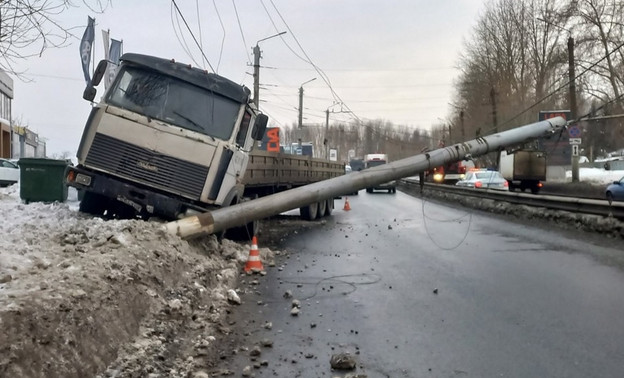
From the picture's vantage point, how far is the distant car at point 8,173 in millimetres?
27188

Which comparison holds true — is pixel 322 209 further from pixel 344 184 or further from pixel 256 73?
pixel 256 73

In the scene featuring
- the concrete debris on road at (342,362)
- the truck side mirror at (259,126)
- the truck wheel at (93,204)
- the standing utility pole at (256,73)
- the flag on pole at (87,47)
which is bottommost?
the concrete debris on road at (342,362)

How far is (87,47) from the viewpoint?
665 inches

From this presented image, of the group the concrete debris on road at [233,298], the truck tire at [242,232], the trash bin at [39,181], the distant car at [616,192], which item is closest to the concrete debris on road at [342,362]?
the concrete debris on road at [233,298]

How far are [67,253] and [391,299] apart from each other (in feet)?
13.0

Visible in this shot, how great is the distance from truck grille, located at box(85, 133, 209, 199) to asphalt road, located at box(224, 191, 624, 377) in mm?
2072

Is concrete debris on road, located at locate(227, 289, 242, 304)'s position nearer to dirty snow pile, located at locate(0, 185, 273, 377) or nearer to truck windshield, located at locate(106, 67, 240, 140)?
dirty snow pile, located at locate(0, 185, 273, 377)

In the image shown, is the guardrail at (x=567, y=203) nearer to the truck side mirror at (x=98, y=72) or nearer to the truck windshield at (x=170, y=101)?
the truck windshield at (x=170, y=101)

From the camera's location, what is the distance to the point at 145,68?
9656mm

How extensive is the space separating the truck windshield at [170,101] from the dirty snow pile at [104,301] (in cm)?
221

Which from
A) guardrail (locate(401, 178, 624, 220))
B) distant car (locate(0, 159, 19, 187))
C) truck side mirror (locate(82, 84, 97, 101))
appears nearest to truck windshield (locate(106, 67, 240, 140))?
truck side mirror (locate(82, 84, 97, 101))

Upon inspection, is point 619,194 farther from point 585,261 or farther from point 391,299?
point 391,299

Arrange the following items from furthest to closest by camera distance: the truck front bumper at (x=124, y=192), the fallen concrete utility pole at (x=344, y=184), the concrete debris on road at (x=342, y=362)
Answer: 1. the fallen concrete utility pole at (x=344, y=184)
2. the truck front bumper at (x=124, y=192)
3. the concrete debris on road at (x=342, y=362)

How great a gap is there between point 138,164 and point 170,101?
1.24m
